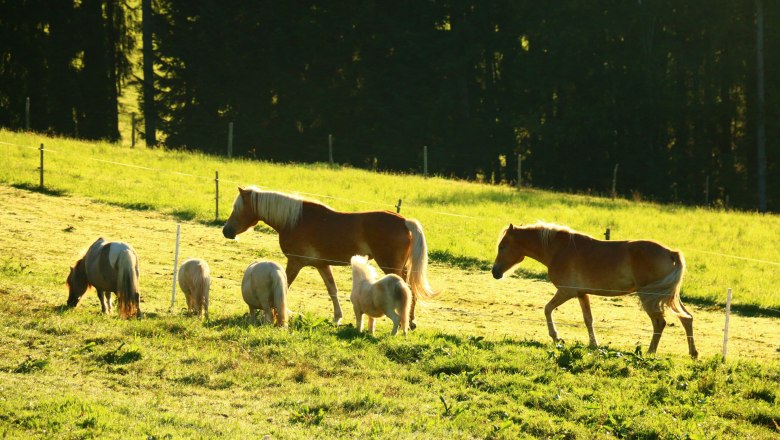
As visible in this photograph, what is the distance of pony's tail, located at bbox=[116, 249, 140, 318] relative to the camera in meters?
14.5

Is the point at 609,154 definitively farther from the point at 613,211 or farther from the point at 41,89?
the point at 41,89

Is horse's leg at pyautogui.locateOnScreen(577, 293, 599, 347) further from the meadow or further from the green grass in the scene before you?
the green grass

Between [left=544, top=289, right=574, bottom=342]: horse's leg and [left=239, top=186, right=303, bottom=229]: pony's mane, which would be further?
[left=239, top=186, right=303, bottom=229]: pony's mane

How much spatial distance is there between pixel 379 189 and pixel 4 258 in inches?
593

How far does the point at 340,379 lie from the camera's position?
12297mm

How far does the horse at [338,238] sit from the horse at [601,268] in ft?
5.39

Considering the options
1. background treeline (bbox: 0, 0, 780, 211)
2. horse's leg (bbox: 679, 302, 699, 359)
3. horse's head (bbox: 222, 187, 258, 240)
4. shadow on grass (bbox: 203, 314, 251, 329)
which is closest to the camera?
shadow on grass (bbox: 203, 314, 251, 329)

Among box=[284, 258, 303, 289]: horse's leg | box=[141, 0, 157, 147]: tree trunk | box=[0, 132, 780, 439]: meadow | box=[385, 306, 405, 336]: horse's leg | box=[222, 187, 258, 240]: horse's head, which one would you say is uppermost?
box=[141, 0, 157, 147]: tree trunk

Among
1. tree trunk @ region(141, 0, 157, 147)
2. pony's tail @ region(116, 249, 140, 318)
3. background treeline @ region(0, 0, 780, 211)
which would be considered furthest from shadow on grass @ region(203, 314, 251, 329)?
background treeline @ region(0, 0, 780, 211)

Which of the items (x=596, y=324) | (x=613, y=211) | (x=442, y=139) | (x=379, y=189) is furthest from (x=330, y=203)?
(x=442, y=139)

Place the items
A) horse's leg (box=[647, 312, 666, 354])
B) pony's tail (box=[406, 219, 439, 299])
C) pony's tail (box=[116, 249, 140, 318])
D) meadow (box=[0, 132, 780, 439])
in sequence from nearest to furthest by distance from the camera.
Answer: meadow (box=[0, 132, 780, 439]) → pony's tail (box=[116, 249, 140, 318]) → horse's leg (box=[647, 312, 666, 354]) → pony's tail (box=[406, 219, 439, 299])

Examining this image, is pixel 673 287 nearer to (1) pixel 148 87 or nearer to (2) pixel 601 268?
(2) pixel 601 268

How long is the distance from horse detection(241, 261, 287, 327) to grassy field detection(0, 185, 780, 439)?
15.8 inches

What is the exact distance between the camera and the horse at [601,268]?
14.9 meters
